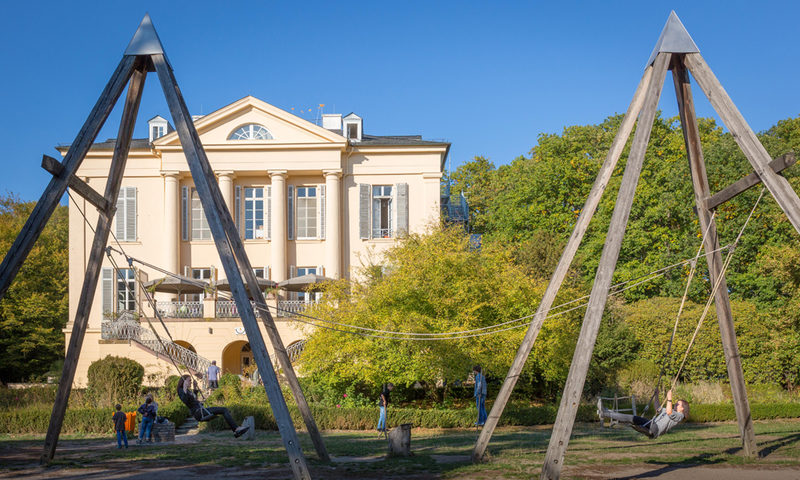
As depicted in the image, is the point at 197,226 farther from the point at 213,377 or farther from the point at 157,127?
the point at 213,377

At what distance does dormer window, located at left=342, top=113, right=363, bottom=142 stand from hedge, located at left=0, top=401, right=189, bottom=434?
22.8m

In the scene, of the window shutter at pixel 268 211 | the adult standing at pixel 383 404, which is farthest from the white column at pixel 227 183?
the adult standing at pixel 383 404

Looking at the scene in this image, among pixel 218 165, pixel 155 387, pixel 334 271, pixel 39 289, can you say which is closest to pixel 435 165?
pixel 334 271

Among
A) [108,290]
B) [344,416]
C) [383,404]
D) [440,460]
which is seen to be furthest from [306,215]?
[440,460]

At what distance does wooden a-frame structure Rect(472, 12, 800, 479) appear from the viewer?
1113 cm

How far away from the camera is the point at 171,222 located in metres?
39.3

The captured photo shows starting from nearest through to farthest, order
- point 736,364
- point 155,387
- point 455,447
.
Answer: point 736,364, point 455,447, point 155,387

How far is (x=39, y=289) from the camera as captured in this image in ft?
145

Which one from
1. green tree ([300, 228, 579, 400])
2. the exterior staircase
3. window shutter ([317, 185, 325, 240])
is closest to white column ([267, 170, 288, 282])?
window shutter ([317, 185, 325, 240])

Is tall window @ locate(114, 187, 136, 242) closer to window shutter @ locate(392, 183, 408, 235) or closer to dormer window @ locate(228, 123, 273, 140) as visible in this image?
dormer window @ locate(228, 123, 273, 140)

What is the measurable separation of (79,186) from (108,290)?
2769cm

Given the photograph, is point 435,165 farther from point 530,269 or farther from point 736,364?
point 736,364

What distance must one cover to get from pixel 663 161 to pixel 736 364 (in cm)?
2980

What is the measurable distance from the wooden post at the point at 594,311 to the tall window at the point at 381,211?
2906 centimetres
